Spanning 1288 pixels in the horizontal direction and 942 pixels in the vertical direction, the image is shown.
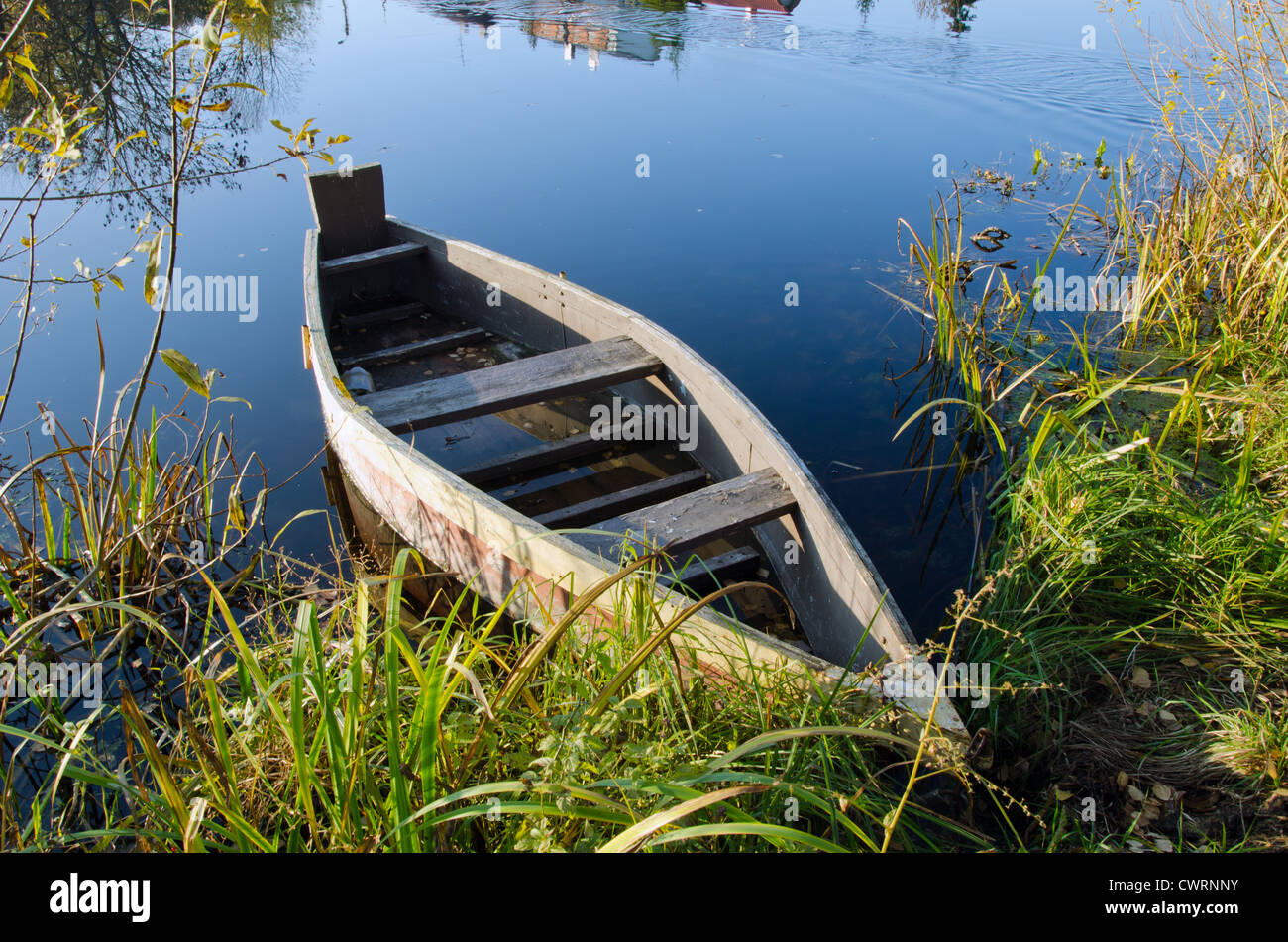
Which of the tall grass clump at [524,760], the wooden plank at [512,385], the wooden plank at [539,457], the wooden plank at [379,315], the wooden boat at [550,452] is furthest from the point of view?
the wooden plank at [379,315]

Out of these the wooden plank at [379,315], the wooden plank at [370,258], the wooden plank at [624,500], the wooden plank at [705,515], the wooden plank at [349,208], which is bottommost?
the wooden plank at [624,500]

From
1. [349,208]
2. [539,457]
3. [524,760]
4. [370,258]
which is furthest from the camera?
[349,208]

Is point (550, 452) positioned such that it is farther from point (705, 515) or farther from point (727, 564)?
point (705, 515)

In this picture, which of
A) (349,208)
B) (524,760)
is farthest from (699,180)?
(524,760)

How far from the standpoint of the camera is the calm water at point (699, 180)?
5.96 m

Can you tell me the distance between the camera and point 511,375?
4914 mm

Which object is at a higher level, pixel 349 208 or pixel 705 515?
pixel 349 208

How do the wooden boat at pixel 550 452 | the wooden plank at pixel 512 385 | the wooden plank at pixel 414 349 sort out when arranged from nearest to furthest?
1. the wooden boat at pixel 550 452
2. the wooden plank at pixel 512 385
3. the wooden plank at pixel 414 349

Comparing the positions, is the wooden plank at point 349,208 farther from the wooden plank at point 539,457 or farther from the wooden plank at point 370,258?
the wooden plank at point 539,457

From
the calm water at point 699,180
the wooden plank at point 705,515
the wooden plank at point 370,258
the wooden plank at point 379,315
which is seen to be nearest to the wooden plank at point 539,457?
the calm water at point 699,180

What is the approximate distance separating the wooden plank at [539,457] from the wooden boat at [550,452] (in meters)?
0.01

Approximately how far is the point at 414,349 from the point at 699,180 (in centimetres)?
491

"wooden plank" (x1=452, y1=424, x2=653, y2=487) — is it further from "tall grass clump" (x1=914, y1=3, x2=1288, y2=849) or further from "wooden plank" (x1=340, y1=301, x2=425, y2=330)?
"tall grass clump" (x1=914, y1=3, x2=1288, y2=849)

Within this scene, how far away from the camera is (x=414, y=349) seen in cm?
598
